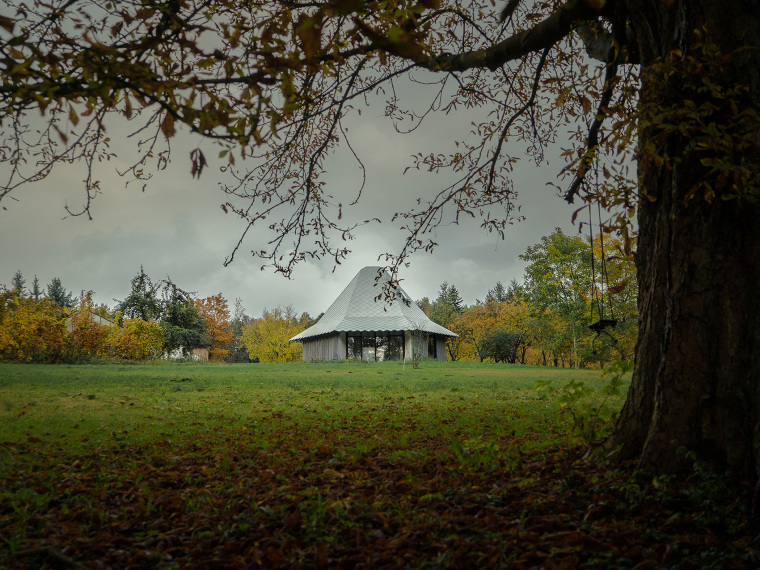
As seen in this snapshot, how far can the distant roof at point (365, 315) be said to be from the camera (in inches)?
Answer: 1293

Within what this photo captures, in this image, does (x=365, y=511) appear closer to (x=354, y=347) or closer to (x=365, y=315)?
(x=354, y=347)

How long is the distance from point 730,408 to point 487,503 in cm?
158

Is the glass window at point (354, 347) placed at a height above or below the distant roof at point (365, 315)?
below

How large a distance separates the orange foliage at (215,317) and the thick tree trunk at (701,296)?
43.3 metres

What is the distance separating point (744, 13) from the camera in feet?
9.85

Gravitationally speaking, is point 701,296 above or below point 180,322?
below

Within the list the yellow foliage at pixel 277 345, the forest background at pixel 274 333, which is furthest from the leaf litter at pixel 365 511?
the yellow foliage at pixel 277 345

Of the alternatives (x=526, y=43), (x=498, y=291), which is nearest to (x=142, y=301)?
(x=526, y=43)

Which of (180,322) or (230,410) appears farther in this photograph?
(180,322)

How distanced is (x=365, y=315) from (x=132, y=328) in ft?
50.5

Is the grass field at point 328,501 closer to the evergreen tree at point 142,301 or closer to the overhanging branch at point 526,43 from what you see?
the overhanging branch at point 526,43

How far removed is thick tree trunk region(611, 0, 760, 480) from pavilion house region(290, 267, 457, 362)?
28.4 metres

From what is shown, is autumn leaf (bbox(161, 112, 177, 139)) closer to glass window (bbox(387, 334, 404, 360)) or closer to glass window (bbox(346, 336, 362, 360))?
glass window (bbox(346, 336, 362, 360))

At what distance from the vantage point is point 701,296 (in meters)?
2.89
